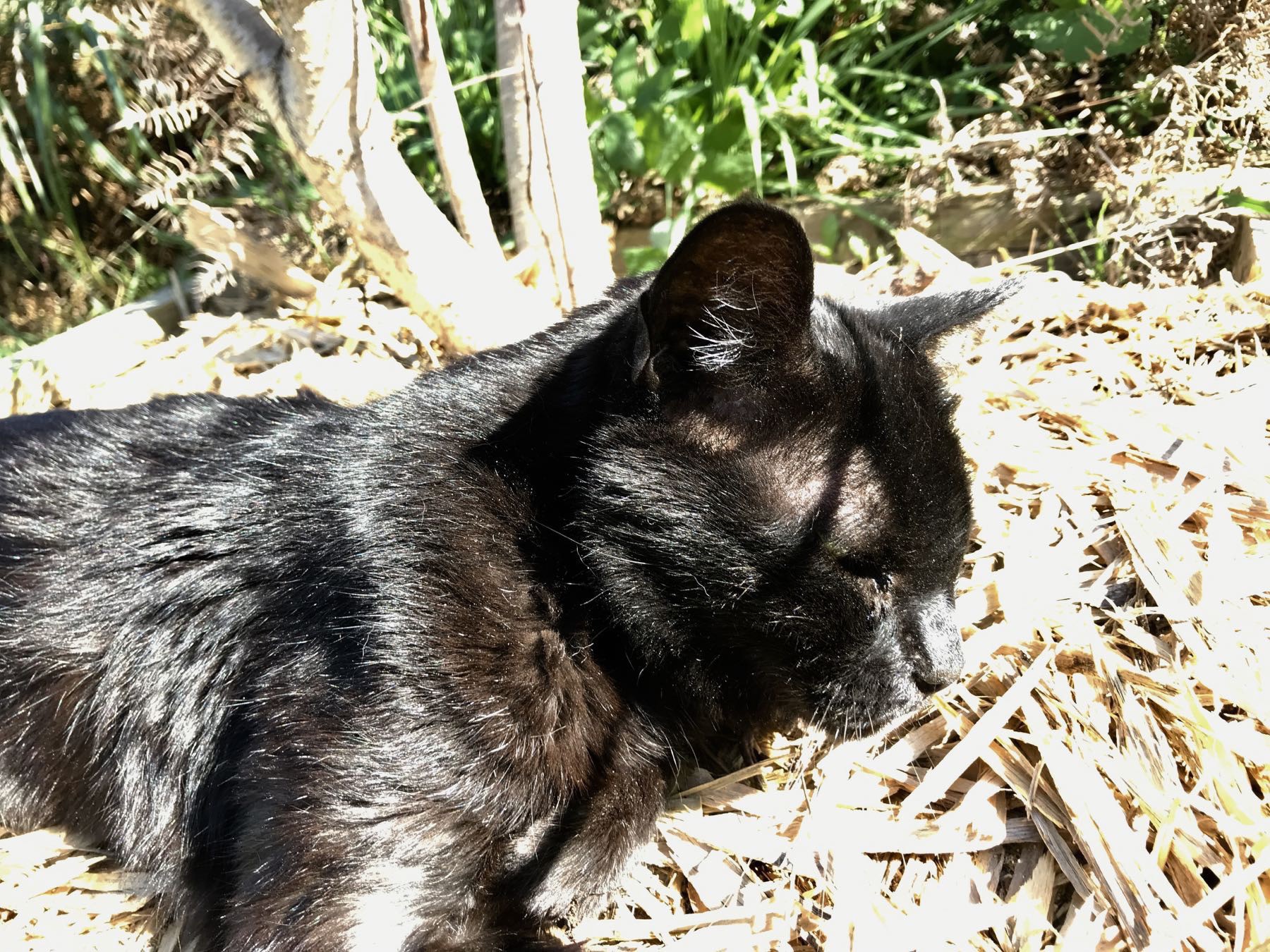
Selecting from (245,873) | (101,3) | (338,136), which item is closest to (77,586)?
(245,873)

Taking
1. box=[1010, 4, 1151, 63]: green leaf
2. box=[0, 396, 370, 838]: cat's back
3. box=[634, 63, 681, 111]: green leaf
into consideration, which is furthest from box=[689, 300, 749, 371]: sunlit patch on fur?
box=[1010, 4, 1151, 63]: green leaf

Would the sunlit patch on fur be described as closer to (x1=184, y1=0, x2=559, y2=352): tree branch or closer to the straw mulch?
the straw mulch

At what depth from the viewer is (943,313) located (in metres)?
1.93

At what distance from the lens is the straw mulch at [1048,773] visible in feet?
5.47

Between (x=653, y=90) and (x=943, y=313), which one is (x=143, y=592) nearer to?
(x=943, y=313)

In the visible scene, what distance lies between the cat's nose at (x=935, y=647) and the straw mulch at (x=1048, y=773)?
0.18m

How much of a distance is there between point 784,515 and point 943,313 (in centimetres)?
56

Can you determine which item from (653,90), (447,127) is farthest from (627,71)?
(447,127)

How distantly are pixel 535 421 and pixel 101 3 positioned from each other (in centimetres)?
291

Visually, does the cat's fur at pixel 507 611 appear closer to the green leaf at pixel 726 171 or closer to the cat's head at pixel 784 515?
the cat's head at pixel 784 515

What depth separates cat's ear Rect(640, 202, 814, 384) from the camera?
4.86 feet

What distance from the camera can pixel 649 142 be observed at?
350 centimetres

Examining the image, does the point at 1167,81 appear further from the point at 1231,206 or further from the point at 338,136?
the point at 338,136

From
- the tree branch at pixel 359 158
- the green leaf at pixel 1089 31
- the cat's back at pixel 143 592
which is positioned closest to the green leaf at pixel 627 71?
the tree branch at pixel 359 158
